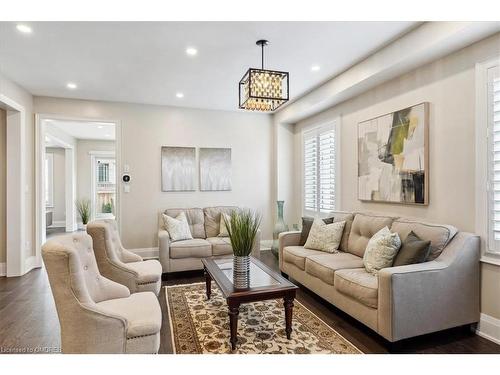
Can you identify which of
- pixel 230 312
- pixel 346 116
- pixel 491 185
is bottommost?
pixel 230 312

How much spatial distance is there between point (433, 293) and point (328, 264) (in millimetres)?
958

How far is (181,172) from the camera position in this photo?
5.48 m

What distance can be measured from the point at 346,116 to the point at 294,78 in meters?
0.98

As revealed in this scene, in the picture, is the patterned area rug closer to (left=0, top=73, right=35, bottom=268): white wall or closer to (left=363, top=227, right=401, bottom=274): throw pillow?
(left=363, top=227, right=401, bottom=274): throw pillow

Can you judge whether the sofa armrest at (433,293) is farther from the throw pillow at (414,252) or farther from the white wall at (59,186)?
the white wall at (59,186)

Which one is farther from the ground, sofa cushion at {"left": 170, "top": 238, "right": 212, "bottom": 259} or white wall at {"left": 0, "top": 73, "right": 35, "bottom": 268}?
white wall at {"left": 0, "top": 73, "right": 35, "bottom": 268}

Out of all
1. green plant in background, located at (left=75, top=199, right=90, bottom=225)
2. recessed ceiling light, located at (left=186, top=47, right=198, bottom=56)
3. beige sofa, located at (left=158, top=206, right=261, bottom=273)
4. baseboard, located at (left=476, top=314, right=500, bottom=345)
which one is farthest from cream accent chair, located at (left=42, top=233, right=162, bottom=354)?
green plant in background, located at (left=75, top=199, right=90, bottom=225)

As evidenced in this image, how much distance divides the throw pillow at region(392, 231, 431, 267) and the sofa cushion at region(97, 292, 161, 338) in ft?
6.56

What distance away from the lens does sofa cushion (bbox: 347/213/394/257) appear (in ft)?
10.8

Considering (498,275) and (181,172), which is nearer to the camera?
(498,275)
